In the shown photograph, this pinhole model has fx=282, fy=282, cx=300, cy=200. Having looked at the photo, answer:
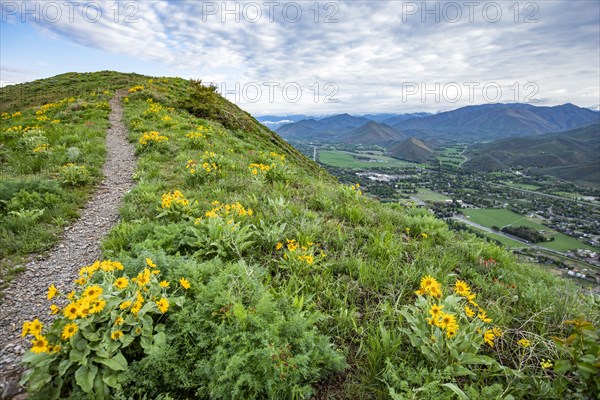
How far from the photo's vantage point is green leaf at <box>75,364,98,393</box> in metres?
2.40

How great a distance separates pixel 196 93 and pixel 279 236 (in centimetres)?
2216

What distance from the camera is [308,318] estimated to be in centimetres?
330

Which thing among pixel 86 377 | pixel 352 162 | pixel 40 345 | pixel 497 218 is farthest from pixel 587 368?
pixel 352 162

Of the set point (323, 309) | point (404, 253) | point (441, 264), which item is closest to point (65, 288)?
point (323, 309)

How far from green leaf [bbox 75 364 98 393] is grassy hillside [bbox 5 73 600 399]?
1 centimetres

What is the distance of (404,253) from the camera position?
5.49 metres

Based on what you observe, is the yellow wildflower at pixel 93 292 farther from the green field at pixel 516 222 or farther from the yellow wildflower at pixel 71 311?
the green field at pixel 516 222

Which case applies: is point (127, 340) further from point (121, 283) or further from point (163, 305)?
point (121, 283)

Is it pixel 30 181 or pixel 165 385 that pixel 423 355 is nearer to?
pixel 165 385

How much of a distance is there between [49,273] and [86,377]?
122 inches

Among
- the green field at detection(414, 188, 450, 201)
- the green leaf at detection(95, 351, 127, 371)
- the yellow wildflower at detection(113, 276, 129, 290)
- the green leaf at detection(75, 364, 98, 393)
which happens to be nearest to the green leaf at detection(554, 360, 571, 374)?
the green leaf at detection(95, 351, 127, 371)

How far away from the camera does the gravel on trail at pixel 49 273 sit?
311 cm

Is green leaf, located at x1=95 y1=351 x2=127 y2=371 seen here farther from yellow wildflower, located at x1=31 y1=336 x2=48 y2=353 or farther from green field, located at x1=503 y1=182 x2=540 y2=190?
green field, located at x1=503 y1=182 x2=540 y2=190

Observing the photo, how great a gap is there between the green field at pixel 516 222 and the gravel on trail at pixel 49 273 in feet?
201
